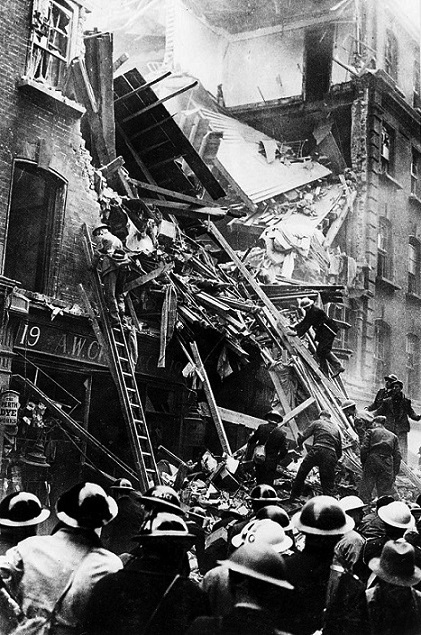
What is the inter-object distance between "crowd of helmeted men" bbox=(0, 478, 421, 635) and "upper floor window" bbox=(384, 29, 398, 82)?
33.4 feet

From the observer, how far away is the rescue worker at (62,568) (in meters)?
3.13

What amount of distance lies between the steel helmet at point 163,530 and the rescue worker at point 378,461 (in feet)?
19.8

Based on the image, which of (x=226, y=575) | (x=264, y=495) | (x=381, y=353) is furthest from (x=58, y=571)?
(x=381, y=353)

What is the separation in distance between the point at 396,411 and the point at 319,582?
7093 millimetres

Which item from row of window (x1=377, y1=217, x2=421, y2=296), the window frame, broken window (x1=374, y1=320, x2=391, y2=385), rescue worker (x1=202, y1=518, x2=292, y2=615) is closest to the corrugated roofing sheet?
row of window (x1=377, y1=217, x2=421, y2=296)

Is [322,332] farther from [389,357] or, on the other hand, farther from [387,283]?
[387,283]

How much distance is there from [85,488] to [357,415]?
7.22m

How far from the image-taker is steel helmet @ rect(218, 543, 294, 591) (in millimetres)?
2967

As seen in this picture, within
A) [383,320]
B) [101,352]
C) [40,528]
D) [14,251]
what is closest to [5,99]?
[14,251]

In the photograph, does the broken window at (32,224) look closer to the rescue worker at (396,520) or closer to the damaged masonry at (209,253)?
the damaged masonry at (209,253)

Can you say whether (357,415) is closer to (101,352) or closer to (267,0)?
(101,352)

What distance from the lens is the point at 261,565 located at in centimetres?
298

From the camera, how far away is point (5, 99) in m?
7.72

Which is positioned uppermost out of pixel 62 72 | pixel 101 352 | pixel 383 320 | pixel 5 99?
pixel 62 72
